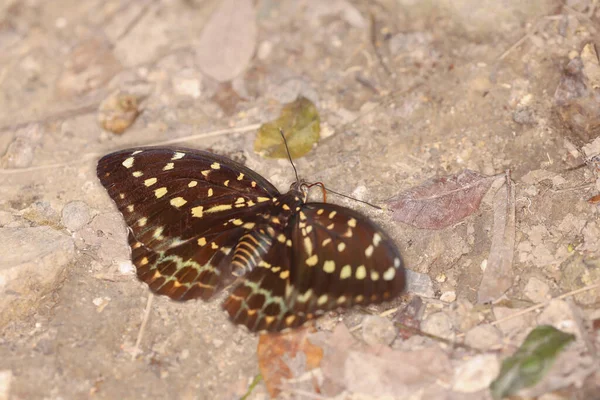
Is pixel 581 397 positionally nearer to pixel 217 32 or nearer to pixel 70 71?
pixel 217 32

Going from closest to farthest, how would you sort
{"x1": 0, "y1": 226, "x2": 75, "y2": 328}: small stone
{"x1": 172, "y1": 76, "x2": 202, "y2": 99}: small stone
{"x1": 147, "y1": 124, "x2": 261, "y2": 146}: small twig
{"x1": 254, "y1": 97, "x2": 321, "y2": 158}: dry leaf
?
{"x1": 0, "y1": 226, "x2": 75, "y2": 328}: small stone
{"x1": 254, "y1": 97, "x2": 321, "y2": 158}: dry leaf
{"x1": 147, "y1": 124, "x2": 261, "y2": 146}: small twig
{"x1": 172, "y1": 76, "x2": 202, "y2": 99}: small stone

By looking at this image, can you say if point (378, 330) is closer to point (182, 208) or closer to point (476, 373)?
point (476, 373)

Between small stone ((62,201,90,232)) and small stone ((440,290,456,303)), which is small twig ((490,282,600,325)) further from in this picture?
small stone ((62,201,90,232))

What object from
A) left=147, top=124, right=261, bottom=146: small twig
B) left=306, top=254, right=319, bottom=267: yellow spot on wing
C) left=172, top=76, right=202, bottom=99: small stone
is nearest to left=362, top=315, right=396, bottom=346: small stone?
left=306, top=254, right=319, bottom=267: yellow spot on wing

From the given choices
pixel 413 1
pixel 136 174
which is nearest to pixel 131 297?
pixel 136 174

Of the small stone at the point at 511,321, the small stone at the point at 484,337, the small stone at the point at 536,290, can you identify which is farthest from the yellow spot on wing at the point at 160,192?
the small stone at the point at 536,290
